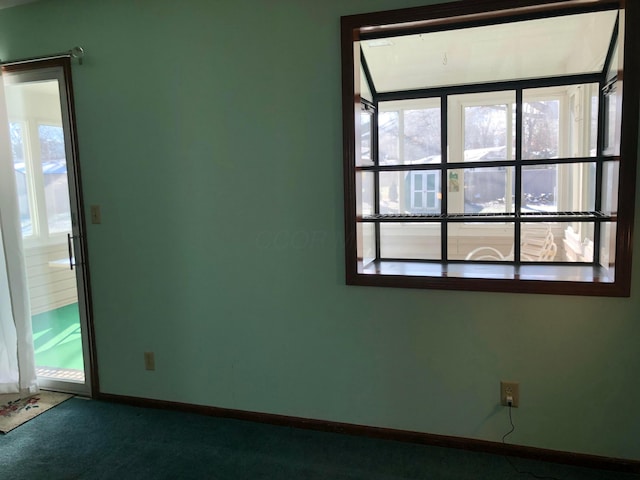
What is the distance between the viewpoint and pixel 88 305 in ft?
9.42

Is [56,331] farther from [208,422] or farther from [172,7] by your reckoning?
[172,7]

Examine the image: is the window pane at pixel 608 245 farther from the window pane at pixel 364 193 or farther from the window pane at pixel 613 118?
the window pane at pixel 364 193

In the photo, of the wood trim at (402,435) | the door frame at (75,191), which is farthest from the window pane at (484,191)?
the door frame at (75,191)

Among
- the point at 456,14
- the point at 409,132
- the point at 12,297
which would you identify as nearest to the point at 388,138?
the point at 409,132

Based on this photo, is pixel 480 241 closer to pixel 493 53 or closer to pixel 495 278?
pixel 495 278

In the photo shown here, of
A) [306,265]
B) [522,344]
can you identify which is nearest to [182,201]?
[306,265]

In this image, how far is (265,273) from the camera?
250 cm

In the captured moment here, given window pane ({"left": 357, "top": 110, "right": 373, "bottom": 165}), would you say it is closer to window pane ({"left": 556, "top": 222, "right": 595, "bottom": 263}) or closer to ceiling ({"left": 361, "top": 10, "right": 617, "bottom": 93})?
ceiling ({"left": 361, "top": 10, "right": 617, "bottom": 93})

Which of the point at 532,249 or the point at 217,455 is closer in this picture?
the point at 217,455

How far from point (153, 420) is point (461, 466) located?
170cm

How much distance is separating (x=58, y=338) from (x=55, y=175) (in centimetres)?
123

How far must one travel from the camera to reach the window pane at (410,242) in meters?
2.73

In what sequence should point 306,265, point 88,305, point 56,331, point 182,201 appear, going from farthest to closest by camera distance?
point 56,331, point 88,305, point 182,201, point 306,265

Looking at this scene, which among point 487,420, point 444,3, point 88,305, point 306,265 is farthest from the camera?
point 88,305
